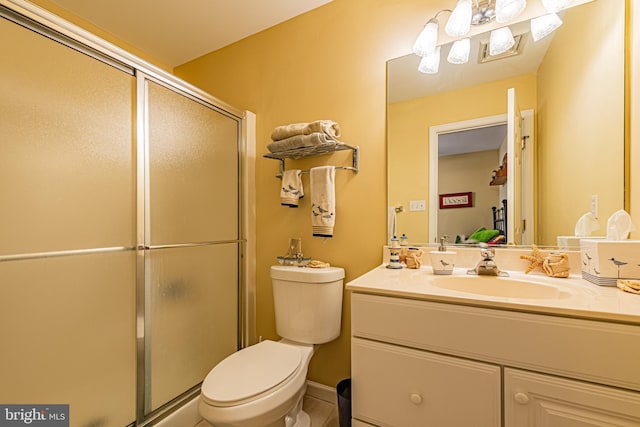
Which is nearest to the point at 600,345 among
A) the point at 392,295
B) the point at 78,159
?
the point at 392,295

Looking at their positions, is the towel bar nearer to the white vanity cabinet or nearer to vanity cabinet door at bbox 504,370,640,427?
the white vanity cabinet

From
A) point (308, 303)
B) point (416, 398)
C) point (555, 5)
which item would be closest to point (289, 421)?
point (308, 303)

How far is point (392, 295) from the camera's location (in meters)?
0.92

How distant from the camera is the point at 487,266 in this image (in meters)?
1.12

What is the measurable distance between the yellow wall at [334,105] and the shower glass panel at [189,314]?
0.23 m

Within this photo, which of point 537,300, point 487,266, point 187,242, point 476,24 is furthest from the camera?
point 187,242

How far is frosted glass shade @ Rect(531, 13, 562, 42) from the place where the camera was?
1107 mm

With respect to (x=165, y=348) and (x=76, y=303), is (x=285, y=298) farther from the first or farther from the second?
(x=76, y=303)

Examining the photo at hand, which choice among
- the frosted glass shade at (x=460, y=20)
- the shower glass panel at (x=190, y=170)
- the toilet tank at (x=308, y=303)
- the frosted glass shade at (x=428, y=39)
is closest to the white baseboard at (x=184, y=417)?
the toilet tank at (x=308, y=303)

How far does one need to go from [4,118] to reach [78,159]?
→ 220mm

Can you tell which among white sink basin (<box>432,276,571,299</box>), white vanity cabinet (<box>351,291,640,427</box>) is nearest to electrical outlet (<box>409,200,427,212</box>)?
white sink basin (<box>432,276,571,299</box>)

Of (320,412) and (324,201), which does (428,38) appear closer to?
(324,201)

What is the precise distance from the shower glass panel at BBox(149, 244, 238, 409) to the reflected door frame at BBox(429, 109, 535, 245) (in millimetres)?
1247

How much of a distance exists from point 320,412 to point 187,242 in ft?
3.94
